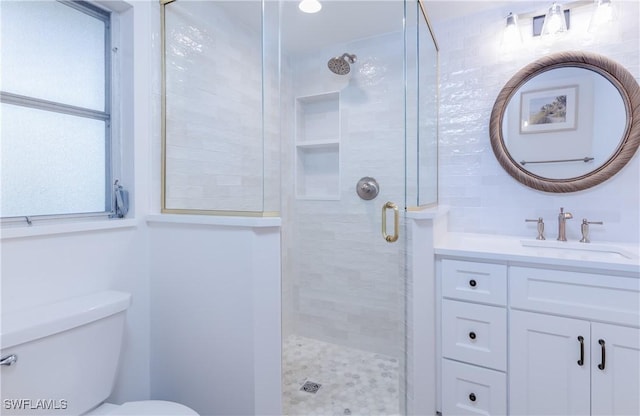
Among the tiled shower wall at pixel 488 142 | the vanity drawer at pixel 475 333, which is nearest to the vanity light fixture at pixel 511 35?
the tiled shower wall at pixel 488 142

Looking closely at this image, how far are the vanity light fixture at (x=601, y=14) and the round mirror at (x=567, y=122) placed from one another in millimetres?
155

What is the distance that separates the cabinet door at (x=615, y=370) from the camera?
1.24m

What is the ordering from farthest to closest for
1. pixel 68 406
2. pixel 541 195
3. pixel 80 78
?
1. pixel 541 195
2. pixel 80 78
3. pixel 68 406

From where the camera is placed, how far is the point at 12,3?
1.15 metres

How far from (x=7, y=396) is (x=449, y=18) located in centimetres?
274

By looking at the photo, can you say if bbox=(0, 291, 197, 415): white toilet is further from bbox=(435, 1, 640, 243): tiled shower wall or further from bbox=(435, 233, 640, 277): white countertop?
bbox=(435, 1, 640, 243): tiled shower wall

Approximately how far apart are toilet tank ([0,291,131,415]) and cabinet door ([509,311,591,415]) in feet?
5.53

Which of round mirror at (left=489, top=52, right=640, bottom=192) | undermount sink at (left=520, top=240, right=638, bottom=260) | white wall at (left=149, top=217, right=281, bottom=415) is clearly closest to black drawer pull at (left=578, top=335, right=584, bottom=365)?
undermount sink at (left=520, top=240, right=638, bottom=260)

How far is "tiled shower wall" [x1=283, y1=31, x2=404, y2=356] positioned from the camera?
2209 mm

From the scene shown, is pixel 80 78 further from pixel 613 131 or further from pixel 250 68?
pixel 613 131

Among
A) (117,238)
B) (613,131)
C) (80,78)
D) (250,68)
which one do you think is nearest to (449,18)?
(613,131)

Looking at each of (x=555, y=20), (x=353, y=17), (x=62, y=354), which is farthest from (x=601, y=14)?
(x=62, y=354)

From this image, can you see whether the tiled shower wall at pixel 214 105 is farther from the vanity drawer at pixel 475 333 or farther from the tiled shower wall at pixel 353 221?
the vanity drawer at pixel 475 333

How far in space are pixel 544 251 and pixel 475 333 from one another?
1.76 ft
